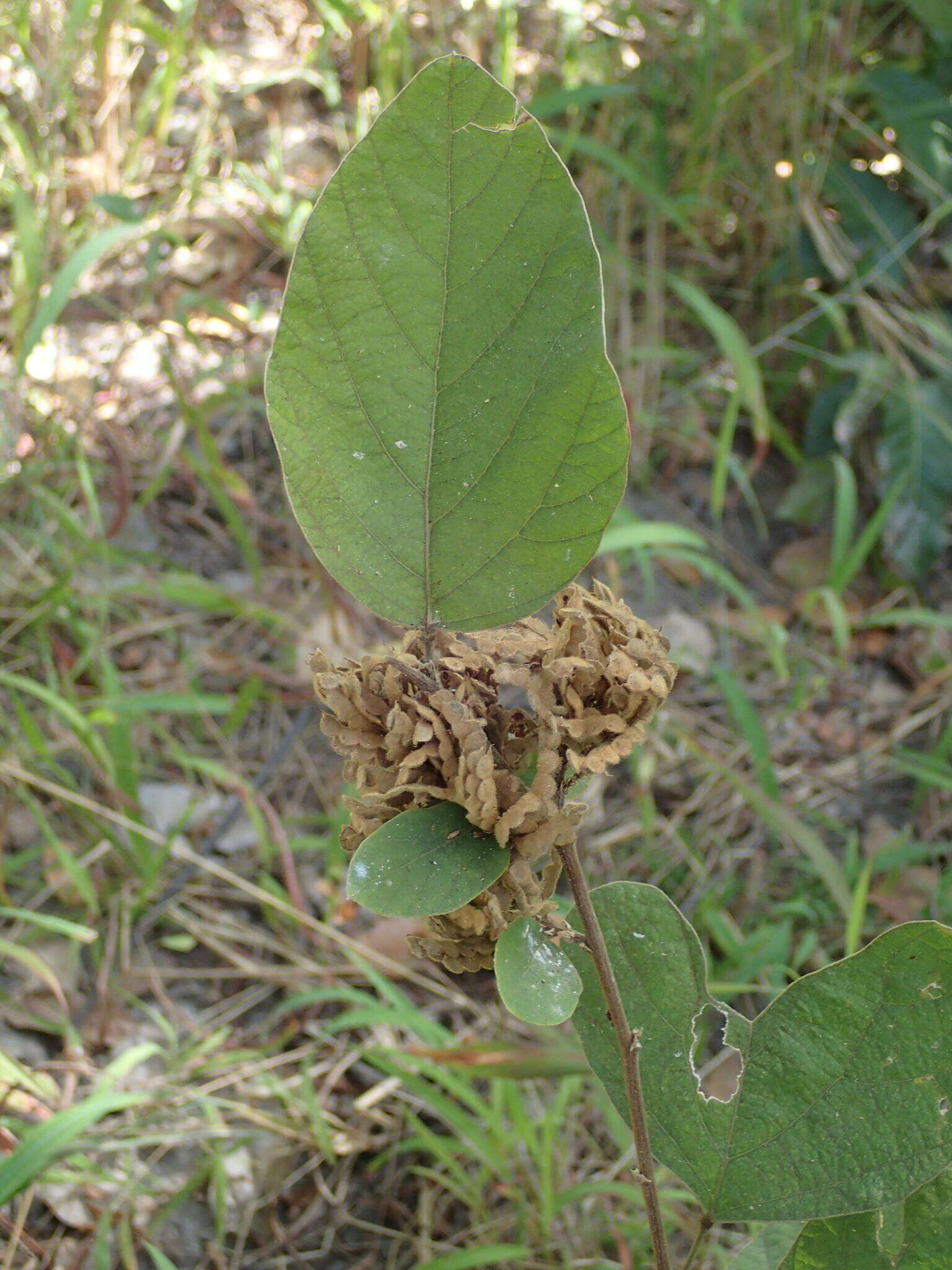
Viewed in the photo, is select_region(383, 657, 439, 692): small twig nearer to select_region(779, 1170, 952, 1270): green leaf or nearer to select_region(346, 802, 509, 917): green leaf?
select_region(346, 802, 509, 917): green leaf

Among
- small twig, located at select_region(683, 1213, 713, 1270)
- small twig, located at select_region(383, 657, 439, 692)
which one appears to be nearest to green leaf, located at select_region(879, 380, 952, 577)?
small twig, located at select_region(683, 1213, 713, 1270)

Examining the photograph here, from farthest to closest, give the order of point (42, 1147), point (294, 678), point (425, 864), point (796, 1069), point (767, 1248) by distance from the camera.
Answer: point (294, 678), point (42, 1147), point (767, 1248), point (796, 1069), point (425, 864)

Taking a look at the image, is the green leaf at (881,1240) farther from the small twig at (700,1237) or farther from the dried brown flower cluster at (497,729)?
the dried brown flower cluster at (497,729)

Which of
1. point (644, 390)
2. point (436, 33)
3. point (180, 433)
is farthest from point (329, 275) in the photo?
point (436, 33)

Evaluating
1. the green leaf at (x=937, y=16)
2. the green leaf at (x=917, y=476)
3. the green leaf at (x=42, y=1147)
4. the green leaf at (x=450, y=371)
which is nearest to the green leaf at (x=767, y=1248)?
the green leaf at (x=450, y=371)

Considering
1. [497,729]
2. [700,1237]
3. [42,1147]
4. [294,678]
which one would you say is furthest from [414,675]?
[294,678]

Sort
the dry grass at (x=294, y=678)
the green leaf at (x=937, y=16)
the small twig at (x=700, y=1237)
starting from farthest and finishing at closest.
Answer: the green leaf at (x=937, y=16)
the dry grass at (x=294, y=678)
the small twig at (x=700, y=1237)

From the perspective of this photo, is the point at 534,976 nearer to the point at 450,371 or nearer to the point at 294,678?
the point at 450,371
